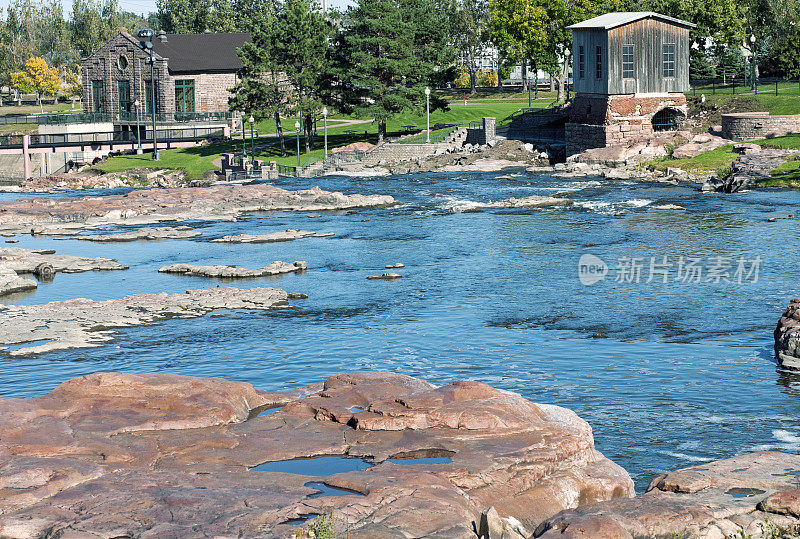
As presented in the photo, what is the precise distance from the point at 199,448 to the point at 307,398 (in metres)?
3.43

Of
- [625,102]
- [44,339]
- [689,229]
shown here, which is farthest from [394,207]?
[44,339]

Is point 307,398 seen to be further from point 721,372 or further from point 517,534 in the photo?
point 721,372

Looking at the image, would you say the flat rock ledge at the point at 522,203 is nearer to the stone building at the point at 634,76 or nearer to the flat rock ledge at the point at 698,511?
the stone building at the point at 634,76

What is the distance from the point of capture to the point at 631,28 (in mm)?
71312

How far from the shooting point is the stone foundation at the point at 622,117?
71.0m

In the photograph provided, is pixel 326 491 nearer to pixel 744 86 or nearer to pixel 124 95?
pixel 744 86

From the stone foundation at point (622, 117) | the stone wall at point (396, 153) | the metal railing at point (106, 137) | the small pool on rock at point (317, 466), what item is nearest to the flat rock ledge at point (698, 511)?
the small pool on rock at point (317, 466)

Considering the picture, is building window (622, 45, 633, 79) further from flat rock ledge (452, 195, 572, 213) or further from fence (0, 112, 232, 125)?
fence (0, 112, 232, 125)

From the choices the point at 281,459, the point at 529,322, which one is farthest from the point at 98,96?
the point at 281,459

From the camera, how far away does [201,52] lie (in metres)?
105

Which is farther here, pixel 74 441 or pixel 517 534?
pixel 74 441

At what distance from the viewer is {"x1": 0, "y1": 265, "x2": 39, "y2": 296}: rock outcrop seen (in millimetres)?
35500

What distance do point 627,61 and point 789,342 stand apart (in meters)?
50.6

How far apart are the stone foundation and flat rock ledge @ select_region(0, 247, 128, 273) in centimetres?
4131
